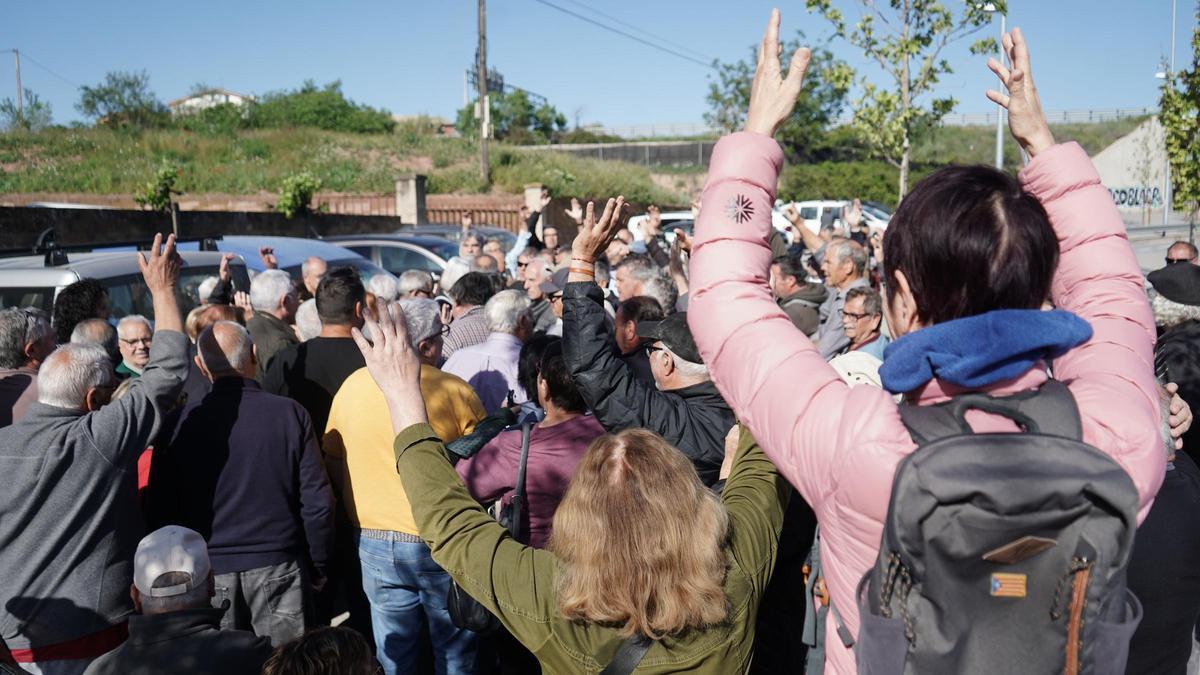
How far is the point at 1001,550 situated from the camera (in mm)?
1296

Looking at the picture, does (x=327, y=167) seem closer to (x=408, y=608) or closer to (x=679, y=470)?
(x=408, y=608)

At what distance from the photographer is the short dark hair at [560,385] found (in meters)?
3.51

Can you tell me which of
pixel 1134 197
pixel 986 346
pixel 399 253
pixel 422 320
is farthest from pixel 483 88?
pixel 1134 197

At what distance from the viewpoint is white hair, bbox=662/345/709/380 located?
3.37m

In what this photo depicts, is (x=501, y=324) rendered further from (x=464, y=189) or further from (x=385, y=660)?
(x=464, y=189)

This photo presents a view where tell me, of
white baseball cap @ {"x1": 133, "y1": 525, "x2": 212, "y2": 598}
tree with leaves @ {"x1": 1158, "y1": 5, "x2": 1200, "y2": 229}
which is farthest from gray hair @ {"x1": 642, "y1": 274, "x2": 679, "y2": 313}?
tree with leaves @ {"x1": 1158, "y1": 5, "x2": 1200, "y2": 229}

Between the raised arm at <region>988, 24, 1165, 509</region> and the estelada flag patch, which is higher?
the raised arm at <region>988, 24, 1165, 509</region>

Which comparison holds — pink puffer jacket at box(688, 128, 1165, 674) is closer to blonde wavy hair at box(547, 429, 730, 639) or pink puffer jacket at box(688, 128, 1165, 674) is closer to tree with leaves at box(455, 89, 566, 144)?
blonde wavy hair at box(547, 429, 730, 639)

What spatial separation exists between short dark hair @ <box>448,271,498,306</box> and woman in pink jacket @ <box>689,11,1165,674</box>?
16.2 ft

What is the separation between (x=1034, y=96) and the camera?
1.93 m

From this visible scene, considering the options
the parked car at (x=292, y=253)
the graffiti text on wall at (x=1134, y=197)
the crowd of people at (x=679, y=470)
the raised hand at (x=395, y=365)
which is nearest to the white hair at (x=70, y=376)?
the crowd of people at (x=679, y=470)

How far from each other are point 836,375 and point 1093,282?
682mm

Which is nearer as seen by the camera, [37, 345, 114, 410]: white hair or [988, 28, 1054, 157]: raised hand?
[988, 28, 1054, 157]: raised hand

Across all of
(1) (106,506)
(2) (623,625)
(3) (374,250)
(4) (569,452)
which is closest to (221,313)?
(1) (106,506)
